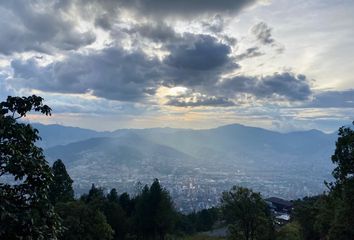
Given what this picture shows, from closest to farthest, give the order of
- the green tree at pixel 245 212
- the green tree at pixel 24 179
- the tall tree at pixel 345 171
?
the green tree at pixel 24 179, the tall tree at pixel 345 171, the green tree at pixel 245 212

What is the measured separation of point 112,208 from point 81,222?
27869mm

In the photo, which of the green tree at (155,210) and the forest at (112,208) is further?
the green tree at (155,210)

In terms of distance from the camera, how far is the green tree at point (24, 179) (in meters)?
9.04

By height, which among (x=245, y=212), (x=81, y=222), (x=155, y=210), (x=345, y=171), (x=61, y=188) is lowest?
(x=155, y=210)

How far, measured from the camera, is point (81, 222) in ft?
120

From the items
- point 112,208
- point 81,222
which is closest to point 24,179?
point 81,222

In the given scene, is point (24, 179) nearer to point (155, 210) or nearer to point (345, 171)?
point (345, 171)

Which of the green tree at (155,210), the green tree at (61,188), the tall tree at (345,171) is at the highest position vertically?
the tall tree at (345,171)

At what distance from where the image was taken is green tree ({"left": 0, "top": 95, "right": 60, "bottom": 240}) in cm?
904

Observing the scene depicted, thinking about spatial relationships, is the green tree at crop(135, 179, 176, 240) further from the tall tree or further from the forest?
the tall tree

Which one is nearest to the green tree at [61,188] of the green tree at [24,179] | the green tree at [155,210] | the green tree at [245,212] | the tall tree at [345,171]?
the green tree at [155,210]

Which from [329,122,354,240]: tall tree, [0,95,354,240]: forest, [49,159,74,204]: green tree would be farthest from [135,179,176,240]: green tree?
[329,122,354,240]: tall tree

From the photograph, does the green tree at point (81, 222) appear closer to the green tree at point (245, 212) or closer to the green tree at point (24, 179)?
the green tree at point (245, 212)

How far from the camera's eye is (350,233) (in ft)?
101
